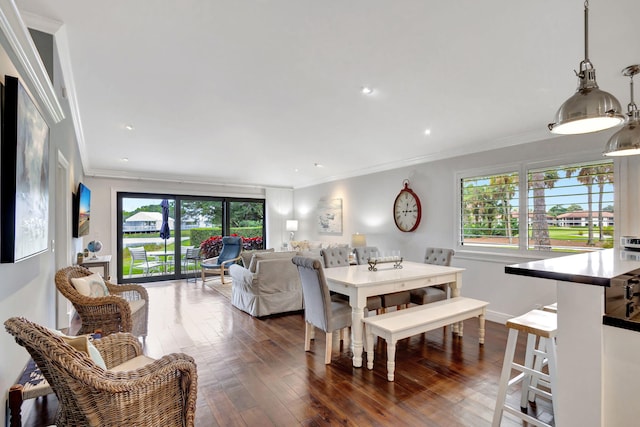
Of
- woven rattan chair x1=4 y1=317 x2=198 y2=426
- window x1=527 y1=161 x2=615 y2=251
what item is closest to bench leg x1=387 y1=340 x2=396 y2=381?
woven rattan chair x1=4 y1=317 x2=198 y2=426

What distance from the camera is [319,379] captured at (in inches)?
102

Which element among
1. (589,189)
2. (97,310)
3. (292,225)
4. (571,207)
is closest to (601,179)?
(589,189)

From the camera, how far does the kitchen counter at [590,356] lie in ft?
4.16

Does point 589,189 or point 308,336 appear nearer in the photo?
point 308,336

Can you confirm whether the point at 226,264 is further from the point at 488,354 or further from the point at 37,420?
the point at 488,354

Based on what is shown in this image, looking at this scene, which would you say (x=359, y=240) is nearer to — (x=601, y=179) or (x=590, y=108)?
(x=601, y=179)

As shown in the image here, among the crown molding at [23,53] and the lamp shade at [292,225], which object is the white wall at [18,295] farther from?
the lamp shade at [292,225]

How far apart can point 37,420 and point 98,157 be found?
496 cm

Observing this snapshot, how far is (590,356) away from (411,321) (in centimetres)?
155

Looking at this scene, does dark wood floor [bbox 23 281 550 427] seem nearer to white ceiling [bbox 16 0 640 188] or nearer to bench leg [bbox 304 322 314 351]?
bench leg [bbox 304 322 314 351]

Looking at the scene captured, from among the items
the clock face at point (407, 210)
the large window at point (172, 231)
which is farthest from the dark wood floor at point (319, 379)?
the large window at point (172, 231)

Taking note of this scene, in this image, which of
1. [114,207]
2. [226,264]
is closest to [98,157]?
[114,207]

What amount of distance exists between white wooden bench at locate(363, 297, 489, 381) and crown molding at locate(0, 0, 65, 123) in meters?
2.95

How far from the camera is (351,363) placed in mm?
2908
